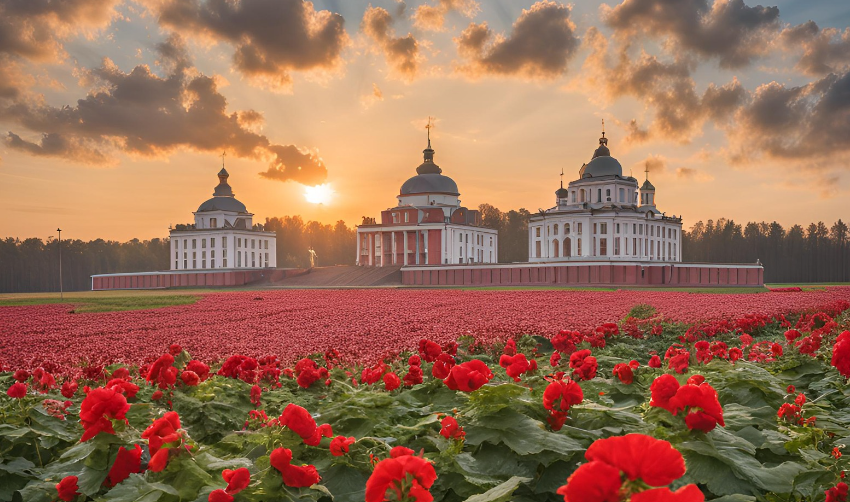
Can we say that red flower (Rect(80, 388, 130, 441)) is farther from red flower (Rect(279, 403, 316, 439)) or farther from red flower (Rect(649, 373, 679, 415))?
red flower (Rect(649, 373, 679, 415))

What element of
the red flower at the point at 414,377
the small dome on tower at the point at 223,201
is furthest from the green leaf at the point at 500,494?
the small dome on tower at the point at 223,201

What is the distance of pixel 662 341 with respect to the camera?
472 inches

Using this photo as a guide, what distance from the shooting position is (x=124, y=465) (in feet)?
10.6

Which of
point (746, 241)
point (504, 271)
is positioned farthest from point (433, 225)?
point (746, 241)

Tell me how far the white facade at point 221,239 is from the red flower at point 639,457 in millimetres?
93142

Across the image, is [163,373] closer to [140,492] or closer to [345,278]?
[140,492]

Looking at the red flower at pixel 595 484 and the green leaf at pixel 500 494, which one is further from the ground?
the red flower at pixel 595 484

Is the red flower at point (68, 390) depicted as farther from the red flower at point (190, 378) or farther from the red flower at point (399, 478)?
the red flower at point (399, 478)

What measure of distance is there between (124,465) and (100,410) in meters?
0.32

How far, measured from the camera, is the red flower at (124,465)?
323 centimetres

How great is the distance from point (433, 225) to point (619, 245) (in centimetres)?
2239

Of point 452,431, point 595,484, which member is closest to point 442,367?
point 452,431

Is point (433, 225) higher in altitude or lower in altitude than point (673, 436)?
higher

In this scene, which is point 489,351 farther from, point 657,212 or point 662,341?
point 657,212
